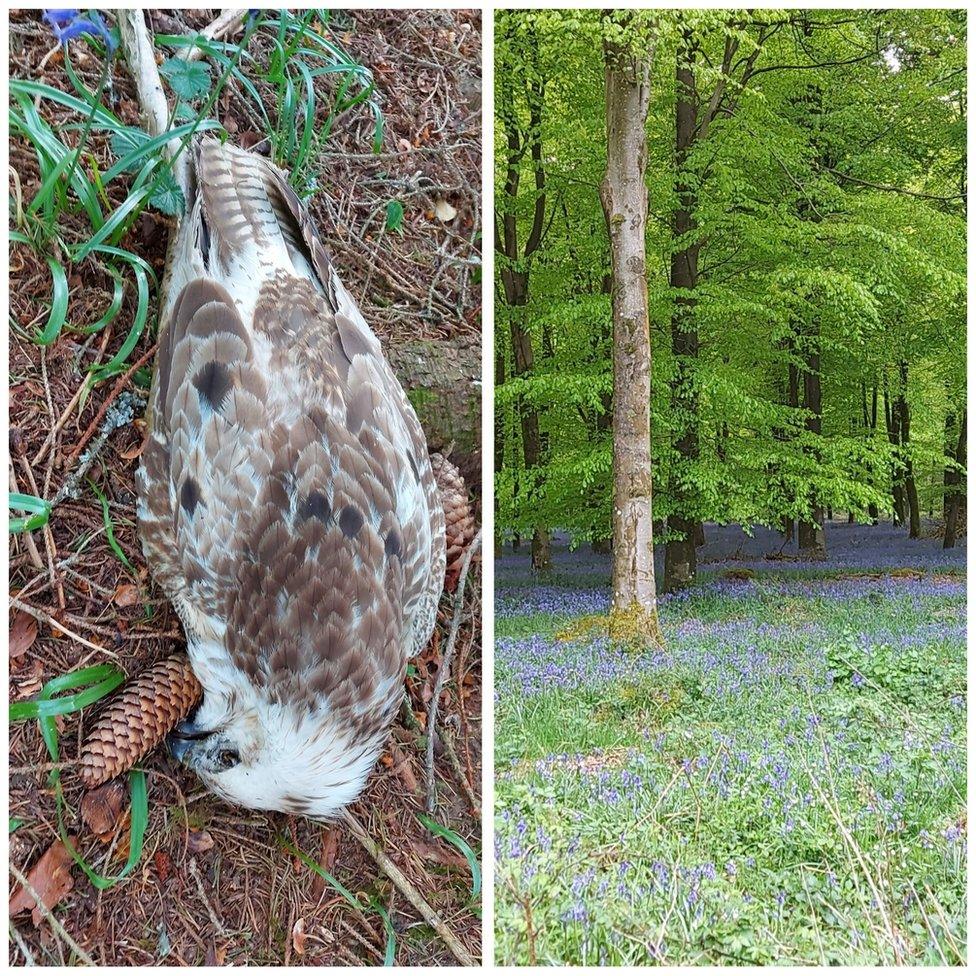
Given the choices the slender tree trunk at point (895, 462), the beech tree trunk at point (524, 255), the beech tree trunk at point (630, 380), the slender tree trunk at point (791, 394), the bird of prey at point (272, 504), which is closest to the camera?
the bird of prey at point (272, 504)

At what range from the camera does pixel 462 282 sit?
1.11 m

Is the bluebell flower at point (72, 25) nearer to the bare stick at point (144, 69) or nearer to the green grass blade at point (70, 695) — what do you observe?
the bare stick at point (144, 69)

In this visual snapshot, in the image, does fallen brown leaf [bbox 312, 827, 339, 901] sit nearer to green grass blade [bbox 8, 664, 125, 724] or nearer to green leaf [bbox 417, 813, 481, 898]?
green leaf [bbox 417, 813, 481, 898]

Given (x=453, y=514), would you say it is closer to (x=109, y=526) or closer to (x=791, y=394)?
(x=109, y=526)

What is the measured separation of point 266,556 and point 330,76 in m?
0.76

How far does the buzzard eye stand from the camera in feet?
2.78

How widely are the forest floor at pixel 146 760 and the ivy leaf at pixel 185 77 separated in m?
0.04

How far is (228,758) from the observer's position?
0.85 m

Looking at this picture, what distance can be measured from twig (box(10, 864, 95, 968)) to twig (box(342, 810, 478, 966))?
34 centimetres

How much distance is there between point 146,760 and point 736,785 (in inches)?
34.4

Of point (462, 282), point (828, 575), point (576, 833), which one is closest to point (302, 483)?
point (462, 282)

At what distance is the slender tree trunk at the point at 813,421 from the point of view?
1.95 m

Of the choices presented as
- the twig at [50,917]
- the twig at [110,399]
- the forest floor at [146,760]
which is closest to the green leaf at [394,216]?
the forest floor at [146,760]

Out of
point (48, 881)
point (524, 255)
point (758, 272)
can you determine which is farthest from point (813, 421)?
point (48, 881)
